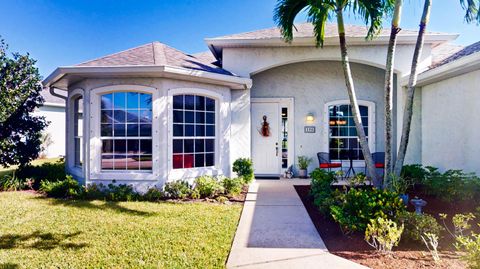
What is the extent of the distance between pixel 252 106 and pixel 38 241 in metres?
7.74

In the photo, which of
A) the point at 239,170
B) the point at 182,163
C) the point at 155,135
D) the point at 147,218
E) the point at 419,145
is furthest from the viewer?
the point at 419,145

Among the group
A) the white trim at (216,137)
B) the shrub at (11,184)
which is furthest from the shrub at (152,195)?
the shrub at (11,184)

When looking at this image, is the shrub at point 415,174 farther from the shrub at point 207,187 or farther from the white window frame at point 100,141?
the white window frame at point 100,141

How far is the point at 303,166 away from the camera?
10.0m

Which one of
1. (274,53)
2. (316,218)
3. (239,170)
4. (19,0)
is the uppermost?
(19,0)

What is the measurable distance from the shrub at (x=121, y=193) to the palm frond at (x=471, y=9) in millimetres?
8966

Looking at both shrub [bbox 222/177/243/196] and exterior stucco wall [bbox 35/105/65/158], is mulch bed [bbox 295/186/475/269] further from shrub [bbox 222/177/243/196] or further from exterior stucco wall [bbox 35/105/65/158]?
exterior stucco wall [bbox 35/105/65/158]

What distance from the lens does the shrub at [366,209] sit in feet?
13.9

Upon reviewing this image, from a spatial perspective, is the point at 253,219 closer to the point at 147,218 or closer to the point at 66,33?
the point at 147,218

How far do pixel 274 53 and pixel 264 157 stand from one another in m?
3.97

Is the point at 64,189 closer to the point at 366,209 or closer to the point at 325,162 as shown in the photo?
the point at 366,209

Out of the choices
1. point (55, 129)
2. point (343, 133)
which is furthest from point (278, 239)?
point (55, 129)

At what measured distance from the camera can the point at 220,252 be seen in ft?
12.3

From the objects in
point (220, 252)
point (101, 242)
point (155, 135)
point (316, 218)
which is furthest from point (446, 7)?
point (101, 242)
